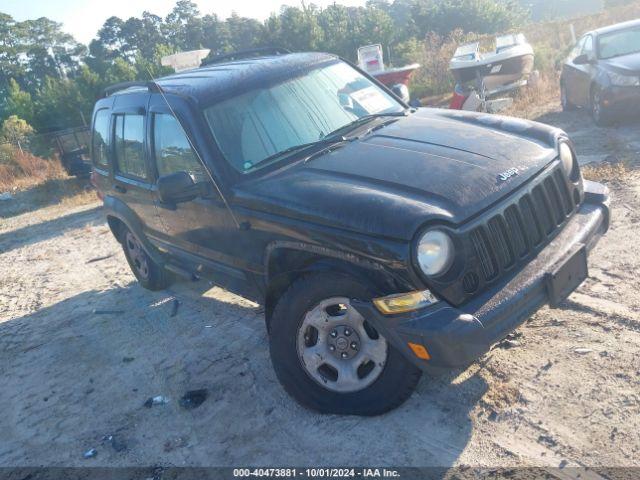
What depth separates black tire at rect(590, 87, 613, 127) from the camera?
8.82 meters

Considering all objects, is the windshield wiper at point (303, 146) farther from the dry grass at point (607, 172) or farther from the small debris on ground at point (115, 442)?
the dry grass at point (607, 172)

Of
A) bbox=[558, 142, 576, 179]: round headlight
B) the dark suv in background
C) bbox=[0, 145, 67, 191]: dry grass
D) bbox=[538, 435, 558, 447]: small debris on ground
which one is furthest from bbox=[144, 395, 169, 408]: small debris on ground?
bbox=[0, 145, 67, 191]: dry grass

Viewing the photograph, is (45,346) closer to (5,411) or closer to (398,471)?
(5,411)

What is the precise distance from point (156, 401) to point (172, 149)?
1848mm

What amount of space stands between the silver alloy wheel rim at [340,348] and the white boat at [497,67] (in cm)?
1062

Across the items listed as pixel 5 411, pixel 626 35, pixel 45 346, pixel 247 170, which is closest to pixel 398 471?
pixel 247 170

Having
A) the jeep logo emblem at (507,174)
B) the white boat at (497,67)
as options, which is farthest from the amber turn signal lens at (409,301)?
the white boat at (497,67)

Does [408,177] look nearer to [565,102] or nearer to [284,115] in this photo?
[284,115]

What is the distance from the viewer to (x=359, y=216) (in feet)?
9.57

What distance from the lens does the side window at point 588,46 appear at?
9.48 metres

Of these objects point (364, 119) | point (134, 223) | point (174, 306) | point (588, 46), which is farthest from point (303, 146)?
point (588, 46)

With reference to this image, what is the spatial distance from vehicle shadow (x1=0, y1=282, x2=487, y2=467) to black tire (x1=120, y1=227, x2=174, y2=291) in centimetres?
27

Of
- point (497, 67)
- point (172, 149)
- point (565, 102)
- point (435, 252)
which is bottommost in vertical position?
point (565, 102)

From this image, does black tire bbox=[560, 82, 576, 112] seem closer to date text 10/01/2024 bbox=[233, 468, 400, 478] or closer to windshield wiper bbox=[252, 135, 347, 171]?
windshield wiper bbox=[252, 135, 347, 171]
